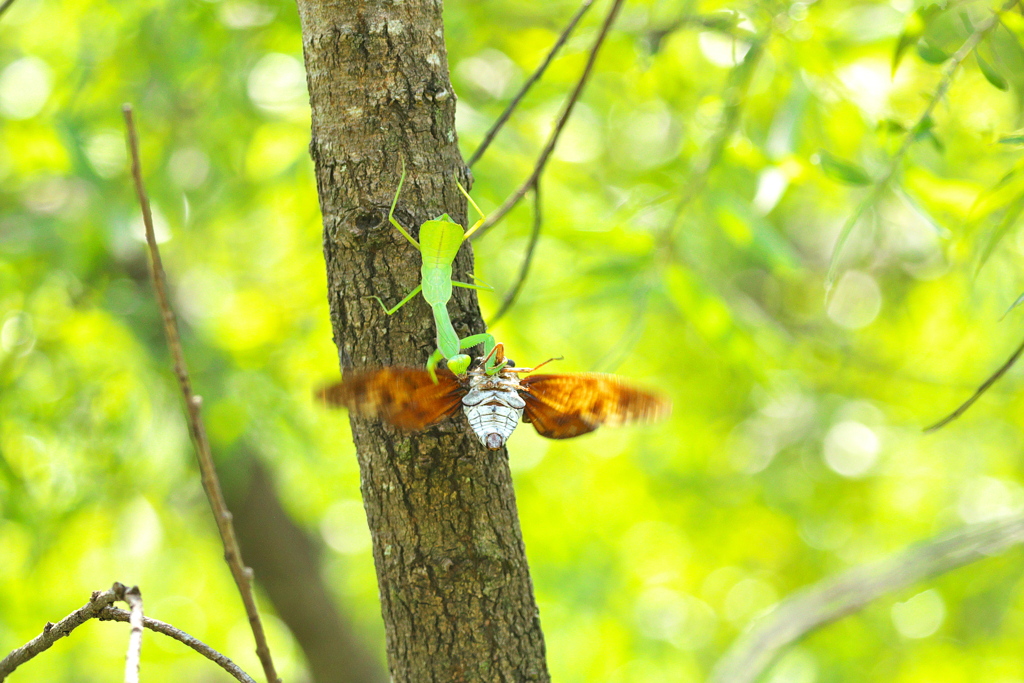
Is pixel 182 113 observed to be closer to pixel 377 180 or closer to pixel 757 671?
pixel 377 180

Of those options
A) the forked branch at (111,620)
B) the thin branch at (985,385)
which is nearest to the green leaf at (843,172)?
the thin branch at (985,385)

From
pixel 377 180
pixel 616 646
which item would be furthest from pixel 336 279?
pixel 616 646

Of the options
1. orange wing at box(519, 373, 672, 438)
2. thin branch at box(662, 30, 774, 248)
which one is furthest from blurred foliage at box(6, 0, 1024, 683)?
orange wing at box(519, 373, 672, 438)

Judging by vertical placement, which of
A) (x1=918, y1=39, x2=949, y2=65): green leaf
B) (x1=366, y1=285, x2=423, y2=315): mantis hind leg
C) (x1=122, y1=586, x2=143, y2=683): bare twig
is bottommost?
(x1=122, y1=586, x2=143, y2=683): bare twig

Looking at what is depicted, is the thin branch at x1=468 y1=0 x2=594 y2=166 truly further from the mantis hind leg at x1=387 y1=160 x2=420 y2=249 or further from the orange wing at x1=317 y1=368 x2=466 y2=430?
the orange wing at x1=317 y1=368 x2=466 y2=430

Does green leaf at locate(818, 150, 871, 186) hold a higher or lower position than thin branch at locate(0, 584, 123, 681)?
higher

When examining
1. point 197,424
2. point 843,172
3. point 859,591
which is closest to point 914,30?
point 843,172
